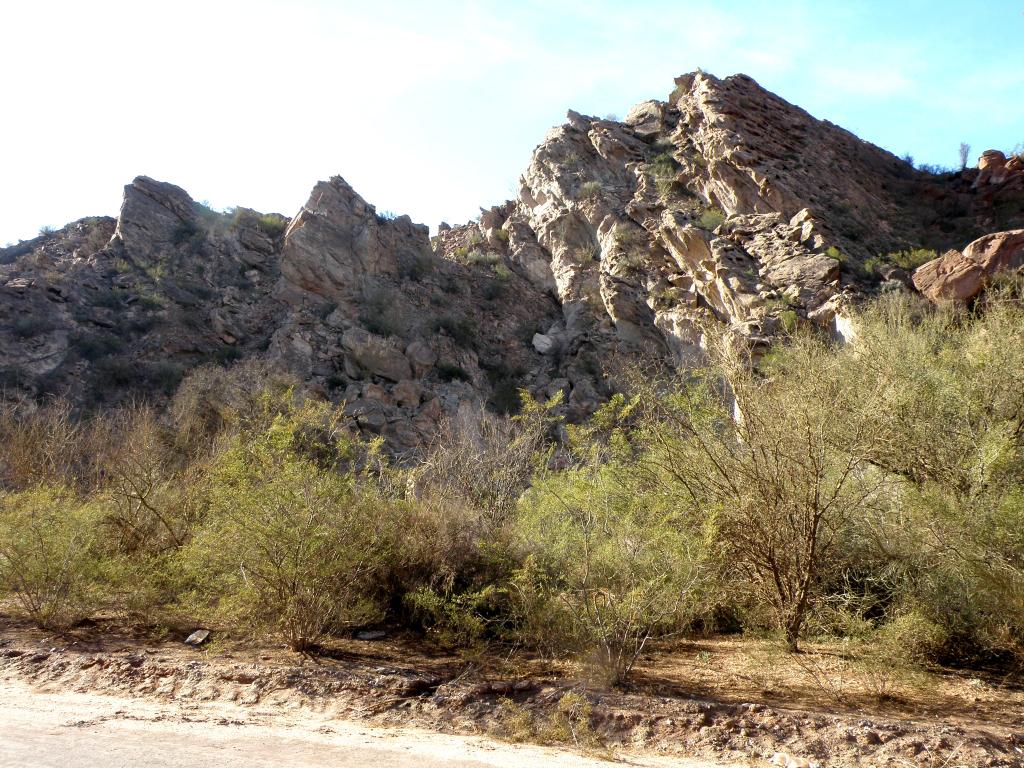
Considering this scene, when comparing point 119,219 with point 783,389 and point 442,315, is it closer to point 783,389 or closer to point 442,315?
point 442,315

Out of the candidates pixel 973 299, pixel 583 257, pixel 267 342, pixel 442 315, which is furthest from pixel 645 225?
pixel 267 342

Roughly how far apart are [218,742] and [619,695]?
332 cm

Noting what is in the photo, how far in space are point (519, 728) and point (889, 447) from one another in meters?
5.19

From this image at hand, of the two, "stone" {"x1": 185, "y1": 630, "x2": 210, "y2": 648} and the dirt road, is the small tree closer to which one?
the dirt road

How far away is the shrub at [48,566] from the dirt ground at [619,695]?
1.41 feet

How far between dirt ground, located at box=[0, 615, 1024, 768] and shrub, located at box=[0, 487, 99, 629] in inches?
16.9

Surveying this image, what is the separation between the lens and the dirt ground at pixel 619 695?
5039mm

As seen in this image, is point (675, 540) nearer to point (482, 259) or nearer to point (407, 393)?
point (407, 393)

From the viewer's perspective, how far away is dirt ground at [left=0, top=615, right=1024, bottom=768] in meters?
5.04

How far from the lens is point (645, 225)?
2434 centimetres

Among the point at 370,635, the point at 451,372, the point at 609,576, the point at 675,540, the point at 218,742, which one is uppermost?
the point at 451,372

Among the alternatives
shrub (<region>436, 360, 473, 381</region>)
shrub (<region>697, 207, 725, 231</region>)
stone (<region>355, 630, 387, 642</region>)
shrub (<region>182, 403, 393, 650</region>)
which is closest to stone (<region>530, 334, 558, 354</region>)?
shrub (<region>436, 360, 473, 381</region>)

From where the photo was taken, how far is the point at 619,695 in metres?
5.96

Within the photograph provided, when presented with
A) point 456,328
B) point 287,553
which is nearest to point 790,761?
point 287,553
